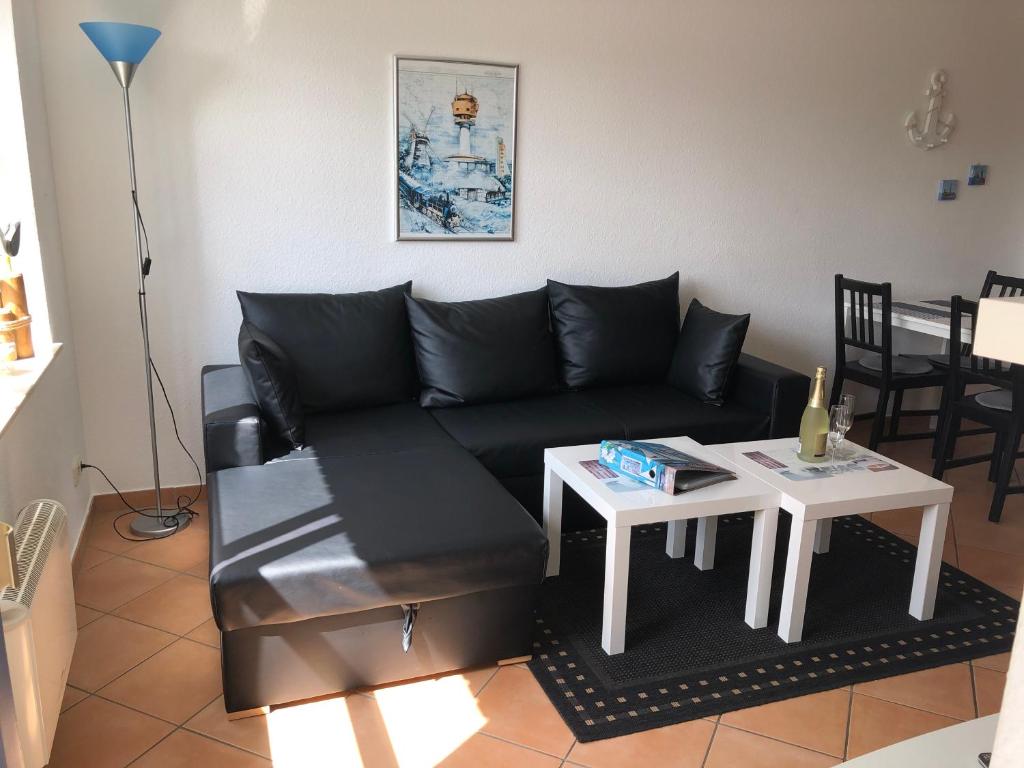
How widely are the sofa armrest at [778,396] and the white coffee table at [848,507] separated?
74 cm

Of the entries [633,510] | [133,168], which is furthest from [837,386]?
[133,168]

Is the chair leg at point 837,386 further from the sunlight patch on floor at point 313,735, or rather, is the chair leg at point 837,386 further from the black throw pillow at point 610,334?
the sunlight patch on floor at point 313,735

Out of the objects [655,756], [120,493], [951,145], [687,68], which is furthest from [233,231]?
[951,145]

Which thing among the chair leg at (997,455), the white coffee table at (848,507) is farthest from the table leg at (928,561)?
the chair leg at (997,455)

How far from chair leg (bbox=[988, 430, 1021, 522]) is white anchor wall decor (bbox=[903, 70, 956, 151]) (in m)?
1.91

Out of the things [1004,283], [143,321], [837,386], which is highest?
[1004,283]

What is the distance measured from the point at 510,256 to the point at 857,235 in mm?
2043

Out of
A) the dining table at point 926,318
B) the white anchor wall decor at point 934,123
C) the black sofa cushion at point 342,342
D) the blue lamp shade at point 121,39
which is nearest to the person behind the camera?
the blue lamp shade at point 121,39

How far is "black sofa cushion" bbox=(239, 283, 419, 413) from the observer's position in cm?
323

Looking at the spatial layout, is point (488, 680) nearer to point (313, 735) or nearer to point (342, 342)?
point (313, 735)

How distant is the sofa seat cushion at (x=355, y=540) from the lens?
2016mm

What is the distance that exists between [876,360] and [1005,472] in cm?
101

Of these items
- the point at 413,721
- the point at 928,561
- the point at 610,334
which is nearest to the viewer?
the point at 413,721

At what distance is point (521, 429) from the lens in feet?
10.4
